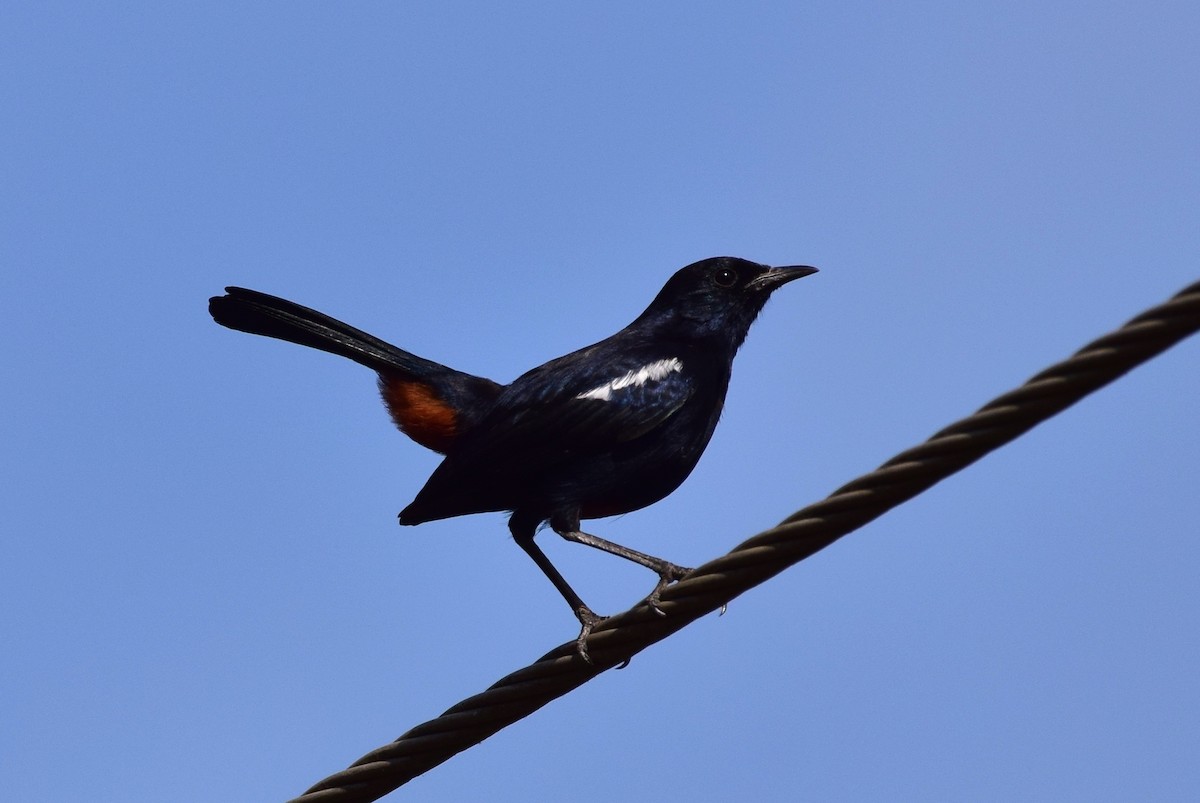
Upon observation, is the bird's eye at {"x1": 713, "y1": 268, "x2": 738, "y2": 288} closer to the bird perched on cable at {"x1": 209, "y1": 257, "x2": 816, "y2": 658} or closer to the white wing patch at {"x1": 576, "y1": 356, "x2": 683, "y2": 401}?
the bird perched on cable at {"x1": 209, "y1": 257, "x2": 816, "y2": 658}

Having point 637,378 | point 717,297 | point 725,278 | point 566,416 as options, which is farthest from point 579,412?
point 725,278

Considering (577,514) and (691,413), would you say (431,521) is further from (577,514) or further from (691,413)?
(691,413)

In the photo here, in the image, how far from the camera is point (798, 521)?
3699mm

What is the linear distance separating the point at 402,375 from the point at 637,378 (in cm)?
131

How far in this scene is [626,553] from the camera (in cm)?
588

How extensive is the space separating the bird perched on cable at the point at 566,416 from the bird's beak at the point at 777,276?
0.19 m

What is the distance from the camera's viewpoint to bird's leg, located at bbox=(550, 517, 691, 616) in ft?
17.7

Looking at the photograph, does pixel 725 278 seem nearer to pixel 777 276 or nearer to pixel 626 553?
pixel 777 276

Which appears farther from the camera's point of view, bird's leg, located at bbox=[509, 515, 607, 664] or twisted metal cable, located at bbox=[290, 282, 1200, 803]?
bird's leg, located at bbox=[509, 515, 607, 664]

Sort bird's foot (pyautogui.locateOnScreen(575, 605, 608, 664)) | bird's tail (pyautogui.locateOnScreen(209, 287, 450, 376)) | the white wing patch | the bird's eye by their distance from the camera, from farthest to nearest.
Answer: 1. the bird's eye
2. bird's tail (pyautogui.locateOnScreen(209, 287, 450, 376))
3. the white wing patch
4. bird's foot (pyautogui.locateOnScreen(575, 605, 608, 664))

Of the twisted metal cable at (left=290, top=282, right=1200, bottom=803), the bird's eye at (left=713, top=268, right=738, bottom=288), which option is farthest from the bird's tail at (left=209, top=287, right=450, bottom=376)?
the twisted metal cable at (left=290, top=282, right=1200, bottom=803)

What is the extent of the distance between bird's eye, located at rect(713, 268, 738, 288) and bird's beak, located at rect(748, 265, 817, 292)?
90 mm

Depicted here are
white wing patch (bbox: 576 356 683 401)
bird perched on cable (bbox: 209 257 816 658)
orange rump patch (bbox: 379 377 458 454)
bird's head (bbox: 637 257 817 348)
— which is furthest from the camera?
bird's head (bbox: 637 257 817 348)

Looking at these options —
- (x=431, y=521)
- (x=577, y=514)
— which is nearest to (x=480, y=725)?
(x=577, y=514)
